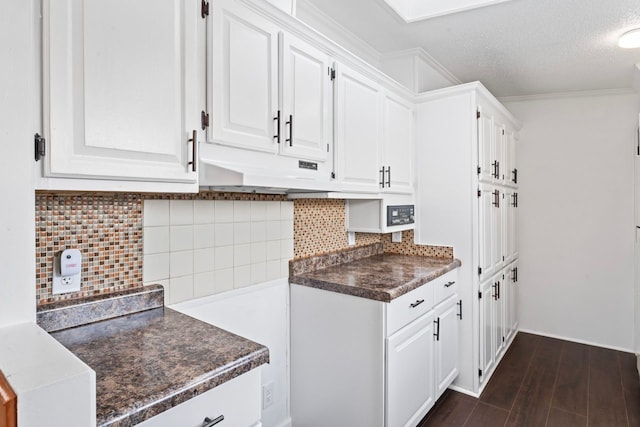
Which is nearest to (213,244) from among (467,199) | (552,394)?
(467,199)

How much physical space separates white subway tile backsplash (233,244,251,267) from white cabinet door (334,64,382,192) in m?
0.60

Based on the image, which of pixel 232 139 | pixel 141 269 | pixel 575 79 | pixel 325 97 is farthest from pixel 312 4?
pixel 575 79

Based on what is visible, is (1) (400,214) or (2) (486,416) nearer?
(2) (486,416)

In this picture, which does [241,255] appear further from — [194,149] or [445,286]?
[445,286]

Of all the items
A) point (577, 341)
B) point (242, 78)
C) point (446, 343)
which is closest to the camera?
point (242, 78)

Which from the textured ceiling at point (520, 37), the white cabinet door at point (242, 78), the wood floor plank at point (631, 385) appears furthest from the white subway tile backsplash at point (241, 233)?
the wood floor plank at point (631, 385)

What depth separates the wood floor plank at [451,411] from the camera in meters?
2.32

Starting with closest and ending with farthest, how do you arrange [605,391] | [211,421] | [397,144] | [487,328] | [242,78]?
[211,421] < [242,78] < [397,144] < [605,391] < [487,328]

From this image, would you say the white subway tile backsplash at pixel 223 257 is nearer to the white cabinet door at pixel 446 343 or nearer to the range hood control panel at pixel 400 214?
the range hood control panel at pixel 400 214

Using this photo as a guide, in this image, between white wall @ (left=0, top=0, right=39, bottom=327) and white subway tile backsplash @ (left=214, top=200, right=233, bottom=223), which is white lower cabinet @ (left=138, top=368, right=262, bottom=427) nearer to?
white wall @ (left=0, top=0, right=39, bottom=327)

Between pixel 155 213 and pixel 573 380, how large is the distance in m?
3.18

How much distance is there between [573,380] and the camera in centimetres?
289

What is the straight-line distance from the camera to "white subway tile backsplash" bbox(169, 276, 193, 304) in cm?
158

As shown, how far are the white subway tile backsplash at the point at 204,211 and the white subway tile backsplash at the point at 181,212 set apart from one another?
2cm
